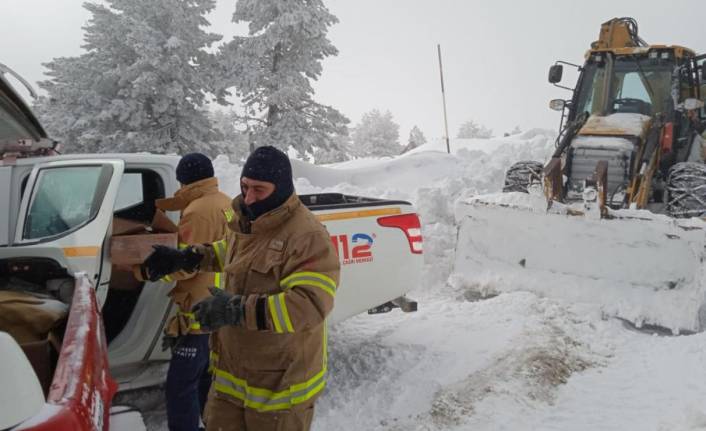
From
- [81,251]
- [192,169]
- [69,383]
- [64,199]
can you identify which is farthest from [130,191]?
[69,383]

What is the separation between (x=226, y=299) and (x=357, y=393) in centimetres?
222

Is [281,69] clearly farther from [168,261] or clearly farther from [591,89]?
[168,261]

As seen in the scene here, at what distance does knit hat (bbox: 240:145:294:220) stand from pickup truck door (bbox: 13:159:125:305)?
1.36 metres

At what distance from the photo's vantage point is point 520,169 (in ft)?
29.0

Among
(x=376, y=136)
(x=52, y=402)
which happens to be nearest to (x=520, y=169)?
(x=52, y=402)

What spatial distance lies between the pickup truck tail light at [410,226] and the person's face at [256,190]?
78.4 inches

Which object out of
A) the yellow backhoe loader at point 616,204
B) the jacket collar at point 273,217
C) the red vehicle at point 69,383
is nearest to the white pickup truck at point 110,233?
the red vehicle at point 69,383

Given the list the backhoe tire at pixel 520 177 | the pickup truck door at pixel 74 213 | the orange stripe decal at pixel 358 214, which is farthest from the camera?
the backhoe tire at pixel 520 177

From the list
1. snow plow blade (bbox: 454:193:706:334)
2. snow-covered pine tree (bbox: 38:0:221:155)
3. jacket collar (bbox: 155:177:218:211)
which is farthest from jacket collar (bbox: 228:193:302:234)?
snow-covered pine tree (bbox: 38:0:221:155)

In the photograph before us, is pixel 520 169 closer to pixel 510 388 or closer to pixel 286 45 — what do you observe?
pixel 510 388

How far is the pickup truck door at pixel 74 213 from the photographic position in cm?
327

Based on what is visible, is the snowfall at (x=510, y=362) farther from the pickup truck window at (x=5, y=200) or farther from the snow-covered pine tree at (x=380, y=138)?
the snow-covered pine tree at (x=380, y=138)

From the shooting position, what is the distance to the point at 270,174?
7.73ft

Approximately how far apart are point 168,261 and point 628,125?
673cm
